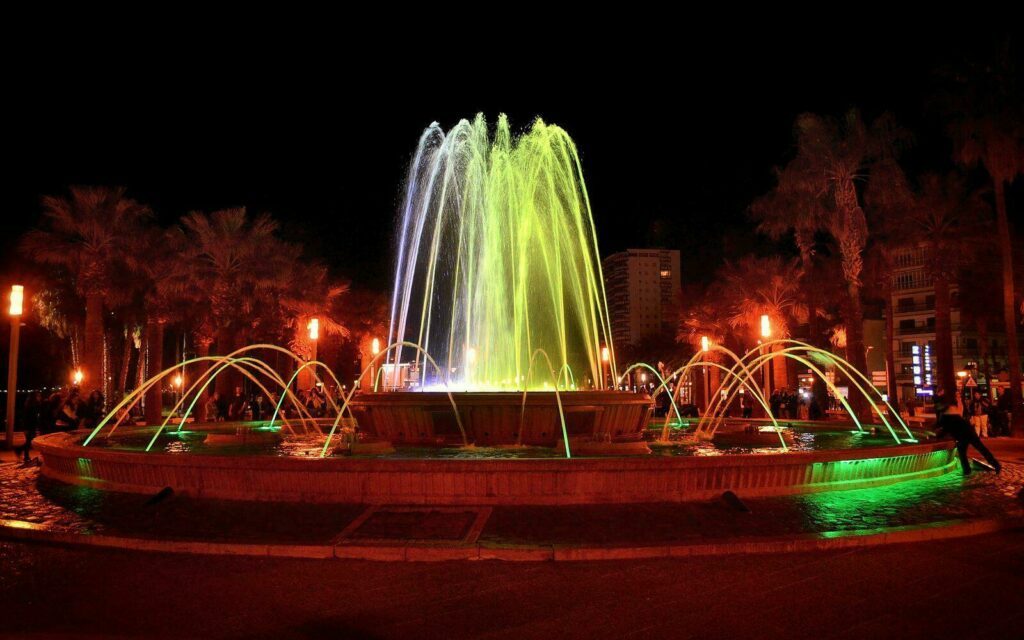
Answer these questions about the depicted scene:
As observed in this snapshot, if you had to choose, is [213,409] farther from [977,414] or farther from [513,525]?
[977,414]

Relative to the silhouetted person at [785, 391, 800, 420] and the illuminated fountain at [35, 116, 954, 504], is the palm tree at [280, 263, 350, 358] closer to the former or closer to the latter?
the illuminated fountain at [35, 116, 954, 504]

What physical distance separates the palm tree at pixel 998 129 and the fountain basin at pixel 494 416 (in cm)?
1829

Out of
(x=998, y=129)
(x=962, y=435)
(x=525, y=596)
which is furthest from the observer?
(x=998, y=129)

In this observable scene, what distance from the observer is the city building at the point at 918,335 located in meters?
72.8

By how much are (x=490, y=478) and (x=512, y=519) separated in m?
0.76

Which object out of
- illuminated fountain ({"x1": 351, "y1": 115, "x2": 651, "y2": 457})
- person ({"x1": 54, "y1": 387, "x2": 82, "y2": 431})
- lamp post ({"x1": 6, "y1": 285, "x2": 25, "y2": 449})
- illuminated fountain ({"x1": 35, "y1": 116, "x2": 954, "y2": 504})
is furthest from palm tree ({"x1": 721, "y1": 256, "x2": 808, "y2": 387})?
lamp post ({"x1": 6, "y1": 285, "x2": 25, "y2": 449})

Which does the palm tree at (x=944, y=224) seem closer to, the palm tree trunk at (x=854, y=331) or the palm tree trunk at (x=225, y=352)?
the palm tree trunk at (x=854, y=331)

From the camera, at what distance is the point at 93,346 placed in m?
29.1

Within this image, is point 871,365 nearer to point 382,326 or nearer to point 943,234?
point 943,234

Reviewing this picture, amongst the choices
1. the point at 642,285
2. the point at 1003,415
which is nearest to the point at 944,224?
the point at 1003,415

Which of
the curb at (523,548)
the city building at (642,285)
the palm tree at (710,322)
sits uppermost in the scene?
the city building at (642,285)

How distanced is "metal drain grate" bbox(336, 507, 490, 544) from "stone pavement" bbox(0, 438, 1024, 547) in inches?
0.4

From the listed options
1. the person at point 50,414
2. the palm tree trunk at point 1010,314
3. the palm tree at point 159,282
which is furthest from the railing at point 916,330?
the person at point 50,414

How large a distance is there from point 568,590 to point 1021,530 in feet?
18.6
